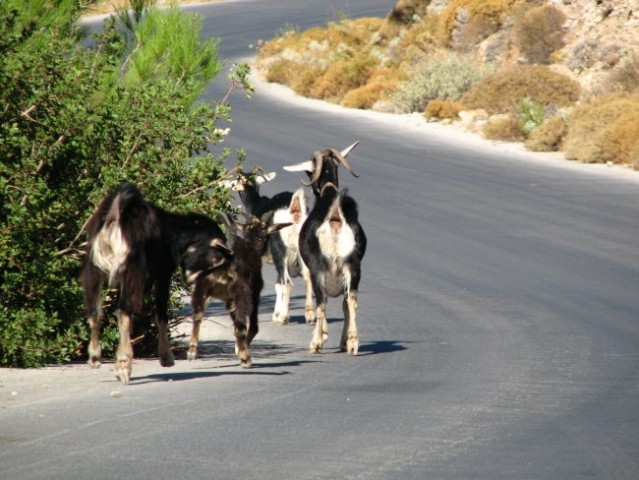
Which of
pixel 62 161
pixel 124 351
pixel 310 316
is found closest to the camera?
pixel 124 351

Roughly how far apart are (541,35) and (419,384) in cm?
3591

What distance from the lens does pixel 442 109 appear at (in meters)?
43.1

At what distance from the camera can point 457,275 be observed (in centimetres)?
2153

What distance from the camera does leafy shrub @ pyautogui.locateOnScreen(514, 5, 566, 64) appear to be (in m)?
46.9

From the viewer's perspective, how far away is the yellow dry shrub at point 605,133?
33.6 m

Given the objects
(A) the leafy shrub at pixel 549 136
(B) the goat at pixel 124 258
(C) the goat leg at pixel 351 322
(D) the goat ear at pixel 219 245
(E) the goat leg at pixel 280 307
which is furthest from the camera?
(A) the leafy shrub at pixel 549 136

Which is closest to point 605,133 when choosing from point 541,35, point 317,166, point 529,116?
point 529,116

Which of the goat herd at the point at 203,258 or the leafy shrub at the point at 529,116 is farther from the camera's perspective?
the leafy shrub at the point at 529,116

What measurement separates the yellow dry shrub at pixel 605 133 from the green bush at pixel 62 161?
19.3 m

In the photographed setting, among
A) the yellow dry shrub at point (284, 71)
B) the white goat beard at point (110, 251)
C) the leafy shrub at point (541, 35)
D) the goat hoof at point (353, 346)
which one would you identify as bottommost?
the goat hoof at point (353, 346)

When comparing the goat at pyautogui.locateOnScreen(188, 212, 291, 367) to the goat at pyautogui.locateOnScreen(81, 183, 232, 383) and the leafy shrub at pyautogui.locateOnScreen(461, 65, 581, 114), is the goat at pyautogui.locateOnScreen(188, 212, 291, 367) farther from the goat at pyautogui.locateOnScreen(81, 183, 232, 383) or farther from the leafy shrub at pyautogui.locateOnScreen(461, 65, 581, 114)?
the leafy shrub at pyautogui.locateOnScreen(461, 65, 581, 114)

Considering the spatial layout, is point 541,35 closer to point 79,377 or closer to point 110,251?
point 79,377

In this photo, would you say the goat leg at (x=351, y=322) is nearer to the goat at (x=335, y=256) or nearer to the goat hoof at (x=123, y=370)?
the goat at (x=335, y=256)

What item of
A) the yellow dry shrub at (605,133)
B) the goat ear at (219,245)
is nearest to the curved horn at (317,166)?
the goat ear at (219,245)
